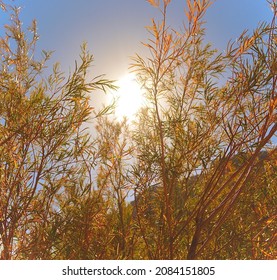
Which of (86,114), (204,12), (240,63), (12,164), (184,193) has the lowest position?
(184,193)

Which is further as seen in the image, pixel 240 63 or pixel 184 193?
pixel 184 193

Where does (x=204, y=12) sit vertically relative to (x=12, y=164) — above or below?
above

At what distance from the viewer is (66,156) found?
2.46m

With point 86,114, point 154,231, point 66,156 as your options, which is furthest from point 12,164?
point 154,231

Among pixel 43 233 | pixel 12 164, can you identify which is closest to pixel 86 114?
pixel 12 164

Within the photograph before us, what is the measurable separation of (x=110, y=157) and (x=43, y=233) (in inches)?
29.0

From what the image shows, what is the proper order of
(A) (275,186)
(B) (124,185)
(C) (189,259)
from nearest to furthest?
1. (C) (189,259)
2. (B) (124,185)
3. (A) (275,186)

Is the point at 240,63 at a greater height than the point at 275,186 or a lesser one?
greater

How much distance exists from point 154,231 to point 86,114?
0.90m

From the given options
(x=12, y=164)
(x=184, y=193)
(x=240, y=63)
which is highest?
(x=240, y=63)

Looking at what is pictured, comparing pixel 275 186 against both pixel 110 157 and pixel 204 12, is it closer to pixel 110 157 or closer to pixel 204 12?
pixel 110 157

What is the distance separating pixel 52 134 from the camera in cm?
226
